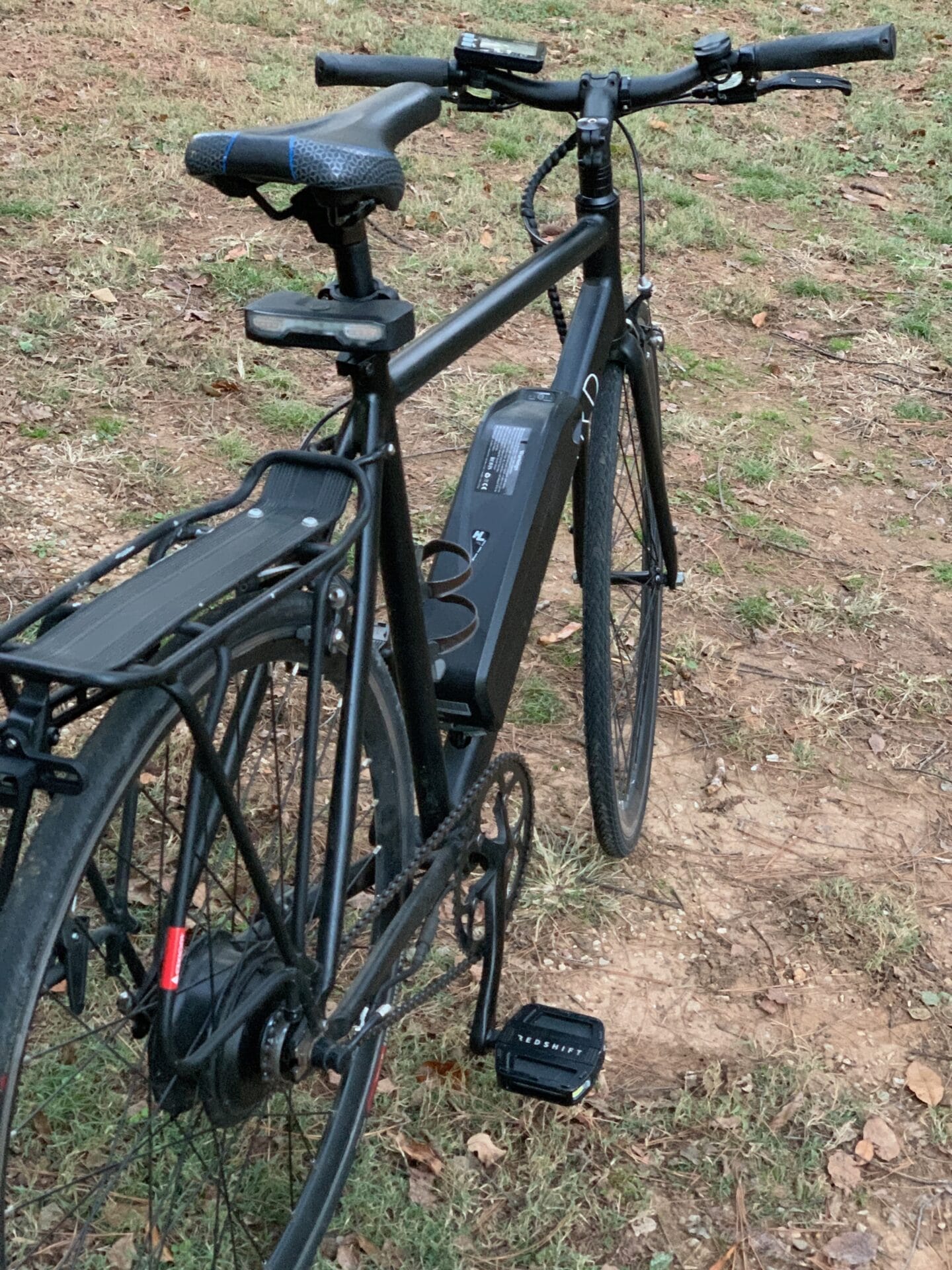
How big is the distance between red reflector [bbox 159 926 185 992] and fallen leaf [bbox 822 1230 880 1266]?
155cm

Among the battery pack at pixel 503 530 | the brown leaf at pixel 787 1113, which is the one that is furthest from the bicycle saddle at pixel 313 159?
the brown leaf at pixel 787 1113

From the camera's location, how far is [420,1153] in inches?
100

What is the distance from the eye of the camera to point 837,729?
381 centimetres

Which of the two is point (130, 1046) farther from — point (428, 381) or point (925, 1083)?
point (925, 1083)

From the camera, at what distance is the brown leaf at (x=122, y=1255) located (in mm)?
2234

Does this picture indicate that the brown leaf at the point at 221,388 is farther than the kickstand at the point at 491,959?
Yes

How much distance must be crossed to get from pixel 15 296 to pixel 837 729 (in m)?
3.57

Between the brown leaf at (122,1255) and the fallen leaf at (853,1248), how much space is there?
1.27 meters

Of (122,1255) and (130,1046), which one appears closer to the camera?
(122,1255)

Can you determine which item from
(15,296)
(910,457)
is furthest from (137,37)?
(910,457)

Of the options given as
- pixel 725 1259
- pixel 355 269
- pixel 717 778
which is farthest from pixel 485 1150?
pixel 355 269

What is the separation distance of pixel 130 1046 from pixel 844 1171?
143cm

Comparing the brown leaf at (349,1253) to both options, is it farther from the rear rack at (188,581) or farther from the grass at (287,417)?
the grass at (287,417)

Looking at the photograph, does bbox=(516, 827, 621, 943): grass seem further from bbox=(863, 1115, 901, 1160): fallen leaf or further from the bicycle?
bbox=(863, 1115, 901, 1160): fallen leaf
